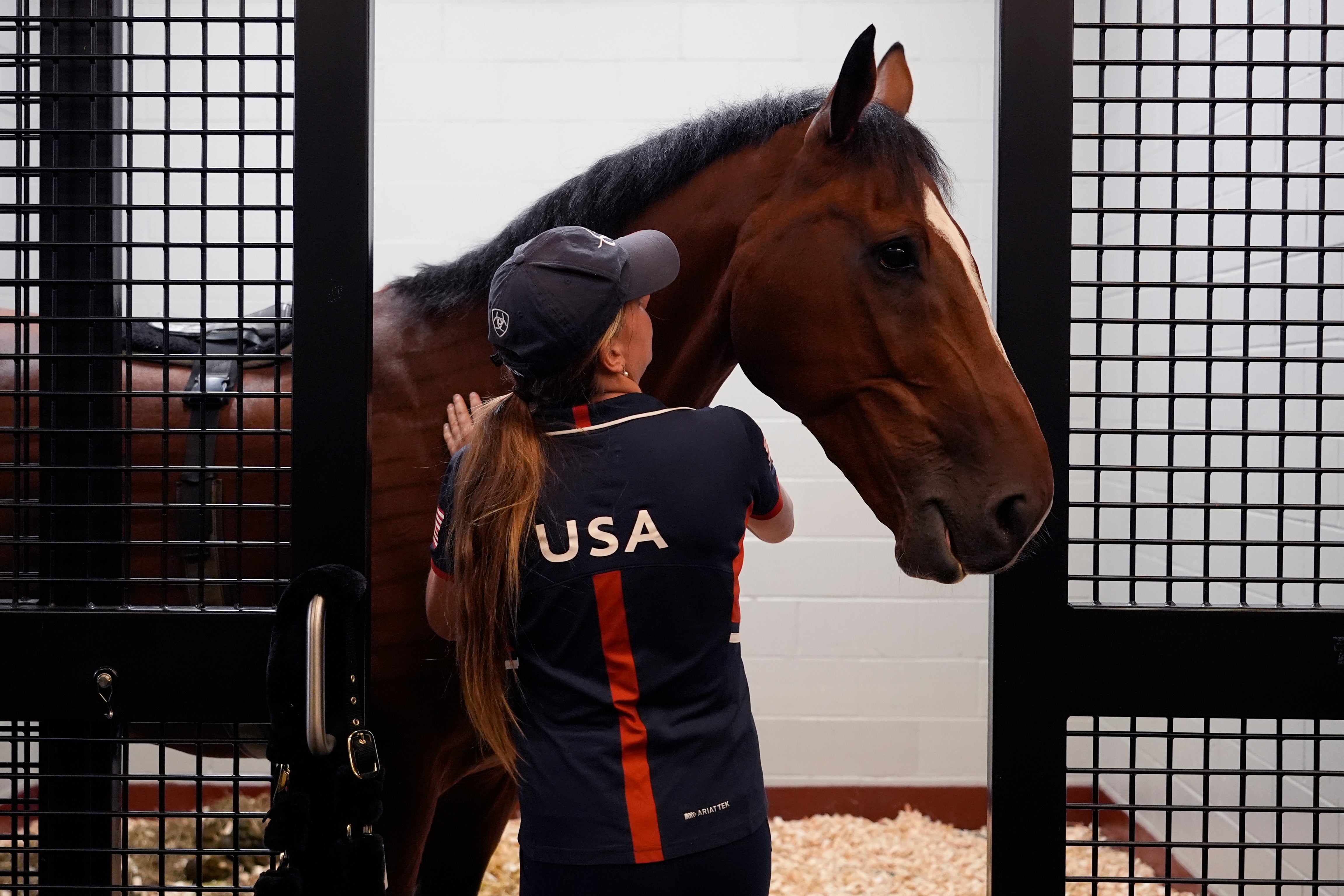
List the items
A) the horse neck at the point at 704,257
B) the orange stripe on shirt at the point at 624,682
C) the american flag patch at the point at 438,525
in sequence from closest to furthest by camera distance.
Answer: the orange stripe on shirt at the point at 624,682 < the american flag patch at the point at 438,525 < the horse neck at the point at 704,257

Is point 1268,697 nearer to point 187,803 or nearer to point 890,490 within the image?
point 890,490

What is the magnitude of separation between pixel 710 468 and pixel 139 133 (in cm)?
71

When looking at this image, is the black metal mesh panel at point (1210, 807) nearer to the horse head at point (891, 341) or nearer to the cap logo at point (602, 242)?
the horse head at point (891, 341)

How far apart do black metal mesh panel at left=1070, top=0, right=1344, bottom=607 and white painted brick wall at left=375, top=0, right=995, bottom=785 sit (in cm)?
47

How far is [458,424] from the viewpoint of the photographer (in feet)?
4.66

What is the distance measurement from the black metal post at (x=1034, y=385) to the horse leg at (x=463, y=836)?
940 millimetres

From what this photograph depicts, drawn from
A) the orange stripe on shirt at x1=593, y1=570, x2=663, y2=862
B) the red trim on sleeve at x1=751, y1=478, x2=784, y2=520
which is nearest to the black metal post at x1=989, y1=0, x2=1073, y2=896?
the red trim on sleeve at x1=751, y1=478, x2=784, y2=520

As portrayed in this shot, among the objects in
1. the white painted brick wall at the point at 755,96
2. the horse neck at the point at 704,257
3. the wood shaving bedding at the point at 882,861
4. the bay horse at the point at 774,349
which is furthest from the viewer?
the white painted brick wall at the point at 755,96

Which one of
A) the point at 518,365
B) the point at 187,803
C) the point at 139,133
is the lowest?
the point at 187,803

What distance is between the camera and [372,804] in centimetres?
99

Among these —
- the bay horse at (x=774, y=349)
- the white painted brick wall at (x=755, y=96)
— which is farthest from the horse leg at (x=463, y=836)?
the white painted brick wall at (x=755, y=96)

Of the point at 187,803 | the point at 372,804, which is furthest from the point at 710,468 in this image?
the point at 187,803

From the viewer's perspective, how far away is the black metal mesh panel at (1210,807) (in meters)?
1.09

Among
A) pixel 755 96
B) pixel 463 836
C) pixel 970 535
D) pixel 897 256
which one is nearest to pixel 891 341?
pixel 897 256
